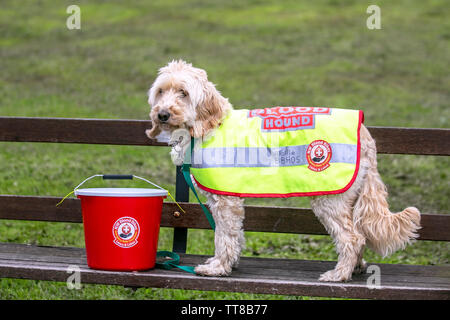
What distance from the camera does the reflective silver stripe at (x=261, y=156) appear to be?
357 cm

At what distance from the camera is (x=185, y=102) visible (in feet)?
12.1

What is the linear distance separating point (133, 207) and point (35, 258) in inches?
35.9

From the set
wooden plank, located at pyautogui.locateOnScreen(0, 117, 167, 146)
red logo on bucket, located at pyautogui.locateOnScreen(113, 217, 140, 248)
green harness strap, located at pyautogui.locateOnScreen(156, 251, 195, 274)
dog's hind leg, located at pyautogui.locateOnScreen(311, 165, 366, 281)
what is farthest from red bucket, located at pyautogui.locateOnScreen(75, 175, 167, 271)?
dog's hind leg, located at pyautogui.locateOnScreen(311, 165, 366, 281)

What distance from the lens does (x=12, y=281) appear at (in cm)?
552

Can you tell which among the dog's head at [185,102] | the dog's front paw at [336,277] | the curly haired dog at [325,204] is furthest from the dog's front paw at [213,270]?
the dog's head at [185,102]

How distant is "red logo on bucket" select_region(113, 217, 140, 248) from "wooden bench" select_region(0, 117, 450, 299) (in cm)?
20

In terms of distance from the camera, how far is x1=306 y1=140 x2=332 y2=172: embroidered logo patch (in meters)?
3.58

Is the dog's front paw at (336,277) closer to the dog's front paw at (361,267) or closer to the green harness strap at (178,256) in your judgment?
the dog's front paw at (361,267)

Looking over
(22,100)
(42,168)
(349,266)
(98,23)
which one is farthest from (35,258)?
(98,23)

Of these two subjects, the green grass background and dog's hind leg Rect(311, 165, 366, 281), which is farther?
the green grass background

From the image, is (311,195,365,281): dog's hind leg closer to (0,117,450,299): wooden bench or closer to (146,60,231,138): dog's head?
(0,117,450,299): wooden bench

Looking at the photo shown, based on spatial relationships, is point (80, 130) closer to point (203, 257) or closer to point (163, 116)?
point (163, 116)
